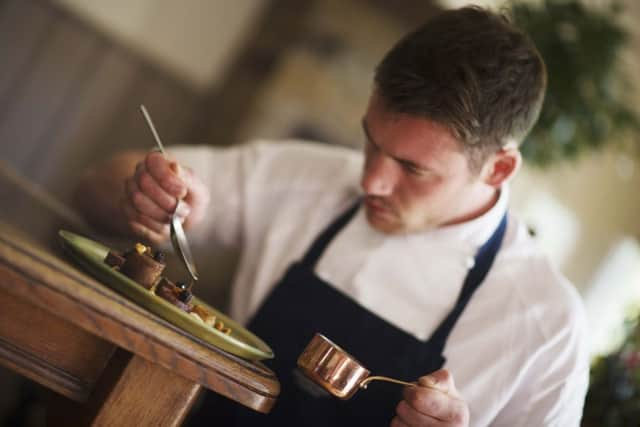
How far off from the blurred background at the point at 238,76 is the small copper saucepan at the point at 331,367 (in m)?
2.04

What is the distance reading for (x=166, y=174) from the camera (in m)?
1.14

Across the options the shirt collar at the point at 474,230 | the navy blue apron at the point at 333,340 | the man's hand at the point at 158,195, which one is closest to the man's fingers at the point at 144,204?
the man's hand at the point at 158,195

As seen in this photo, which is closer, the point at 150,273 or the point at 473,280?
the point at 150,273

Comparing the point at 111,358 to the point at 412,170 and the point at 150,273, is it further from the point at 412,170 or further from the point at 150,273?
the point at 412,170

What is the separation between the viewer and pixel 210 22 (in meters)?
3.72

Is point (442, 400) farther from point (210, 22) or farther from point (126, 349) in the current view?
point (210, 22)

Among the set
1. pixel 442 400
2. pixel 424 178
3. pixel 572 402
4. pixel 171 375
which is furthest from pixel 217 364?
pixel 572 402

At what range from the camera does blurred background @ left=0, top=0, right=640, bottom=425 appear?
2902mm

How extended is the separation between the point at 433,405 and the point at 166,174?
577mm

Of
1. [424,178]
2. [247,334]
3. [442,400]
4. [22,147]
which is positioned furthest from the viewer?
[22,147]

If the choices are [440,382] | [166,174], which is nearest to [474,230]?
[440,382]

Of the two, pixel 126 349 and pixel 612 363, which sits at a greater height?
pixel 612 363

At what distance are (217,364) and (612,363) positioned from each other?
2396 millimetres

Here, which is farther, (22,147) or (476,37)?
(22,147)
